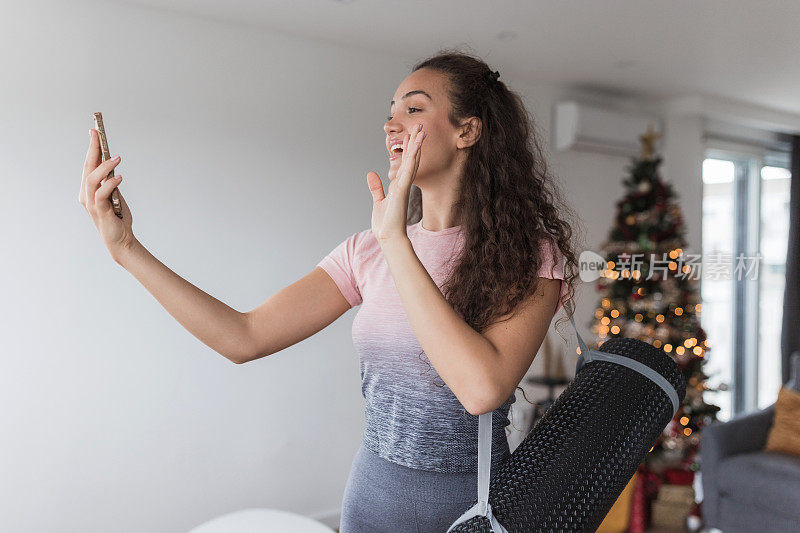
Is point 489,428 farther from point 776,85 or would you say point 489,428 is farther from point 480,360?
point 776,85

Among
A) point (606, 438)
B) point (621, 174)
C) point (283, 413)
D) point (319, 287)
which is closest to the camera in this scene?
point (606, 438)

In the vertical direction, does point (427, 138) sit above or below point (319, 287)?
above

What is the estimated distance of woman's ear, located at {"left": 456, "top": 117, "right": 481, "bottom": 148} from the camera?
1.19 meters

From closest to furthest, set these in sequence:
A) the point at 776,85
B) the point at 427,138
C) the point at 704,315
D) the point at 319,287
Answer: the point at 427,138
the point at 319,287
the point at 776,85
the point at 704,315

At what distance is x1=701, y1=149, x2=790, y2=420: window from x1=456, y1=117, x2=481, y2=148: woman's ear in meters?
4.67

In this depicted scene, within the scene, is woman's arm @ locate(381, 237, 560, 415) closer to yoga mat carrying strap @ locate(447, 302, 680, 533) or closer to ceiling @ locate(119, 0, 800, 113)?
yoga mat carrying strap @ locate(447, 302, 680, 533)

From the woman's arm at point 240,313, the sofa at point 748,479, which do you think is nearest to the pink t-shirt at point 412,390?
the woman's arm at point 240,313

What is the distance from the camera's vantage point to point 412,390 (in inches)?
43.5

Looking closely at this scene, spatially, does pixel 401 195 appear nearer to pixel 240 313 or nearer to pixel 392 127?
pixel 392 127

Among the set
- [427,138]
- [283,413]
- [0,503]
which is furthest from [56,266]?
[427,138]

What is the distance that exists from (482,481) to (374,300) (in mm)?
362

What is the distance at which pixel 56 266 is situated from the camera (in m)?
2.90

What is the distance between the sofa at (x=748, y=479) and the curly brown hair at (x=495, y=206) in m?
2.53

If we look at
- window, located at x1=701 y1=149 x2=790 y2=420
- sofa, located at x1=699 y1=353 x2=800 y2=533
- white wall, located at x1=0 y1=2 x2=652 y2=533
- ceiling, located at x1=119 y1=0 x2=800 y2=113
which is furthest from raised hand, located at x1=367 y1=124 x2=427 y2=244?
window, located at x1=701 y1=149 x2=790 y2=420
